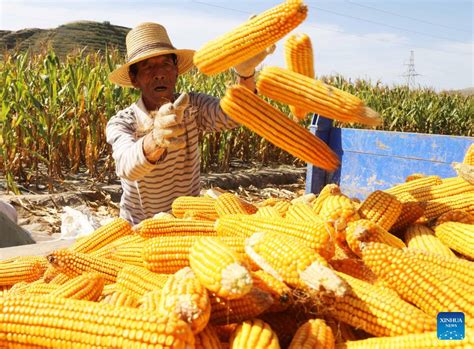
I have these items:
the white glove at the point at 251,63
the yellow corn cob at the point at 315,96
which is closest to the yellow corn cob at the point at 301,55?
the white glove at the point at 251,63

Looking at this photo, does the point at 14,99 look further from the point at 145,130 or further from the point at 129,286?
the point at 129,286

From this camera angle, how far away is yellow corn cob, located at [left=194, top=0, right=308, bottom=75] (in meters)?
2.49

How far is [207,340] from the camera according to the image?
1603mm

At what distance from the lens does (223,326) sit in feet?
5.93

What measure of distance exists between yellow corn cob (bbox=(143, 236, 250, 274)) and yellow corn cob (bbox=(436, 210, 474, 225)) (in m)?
1.16

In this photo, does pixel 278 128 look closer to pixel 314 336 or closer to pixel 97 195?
pixel 314 336

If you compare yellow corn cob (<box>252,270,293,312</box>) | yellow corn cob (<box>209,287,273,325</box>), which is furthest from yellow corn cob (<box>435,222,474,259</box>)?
yellow corn cob (<box>209,287,273,325</box>)

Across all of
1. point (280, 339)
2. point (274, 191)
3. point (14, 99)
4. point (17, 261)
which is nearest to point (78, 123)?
point (14, 99)

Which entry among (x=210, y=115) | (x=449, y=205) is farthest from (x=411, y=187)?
(x=210, y=115)

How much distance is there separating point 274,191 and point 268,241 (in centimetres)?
861

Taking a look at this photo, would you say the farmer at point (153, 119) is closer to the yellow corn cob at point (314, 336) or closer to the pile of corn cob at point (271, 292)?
the pile of corn cob at point (271, 292)

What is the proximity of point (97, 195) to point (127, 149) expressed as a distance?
4.74 metres

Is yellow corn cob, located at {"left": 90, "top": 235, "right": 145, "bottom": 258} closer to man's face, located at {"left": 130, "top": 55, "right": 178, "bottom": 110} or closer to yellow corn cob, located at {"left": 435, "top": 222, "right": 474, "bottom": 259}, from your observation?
yellow corn cob, located at {"left": 435, "top": 222, "right": 474, "bottom": 259}

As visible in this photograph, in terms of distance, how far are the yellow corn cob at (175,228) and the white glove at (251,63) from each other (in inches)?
46.9
